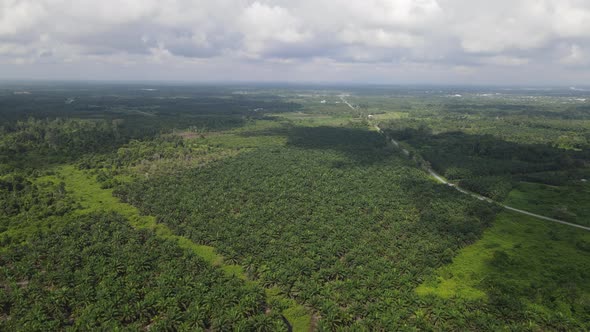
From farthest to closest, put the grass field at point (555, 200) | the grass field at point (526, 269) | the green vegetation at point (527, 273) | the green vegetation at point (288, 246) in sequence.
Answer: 1. the grass field at point (555, 200)
2. the grass field at point (526, 269)
3. the green vegetation at point (527, 273)
4. the green vegetation at point (288, 246)

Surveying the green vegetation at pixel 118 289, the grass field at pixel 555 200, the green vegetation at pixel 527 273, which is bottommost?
the green vegetation at pixel 527 273

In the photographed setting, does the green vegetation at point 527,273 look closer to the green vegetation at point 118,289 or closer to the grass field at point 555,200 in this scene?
the grass field at point 555,200

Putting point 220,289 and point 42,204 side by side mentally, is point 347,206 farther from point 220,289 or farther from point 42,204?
point 42,204

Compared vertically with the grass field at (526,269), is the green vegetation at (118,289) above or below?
above

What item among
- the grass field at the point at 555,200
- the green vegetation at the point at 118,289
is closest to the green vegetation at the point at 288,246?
the green vegetation at the point at 118,289

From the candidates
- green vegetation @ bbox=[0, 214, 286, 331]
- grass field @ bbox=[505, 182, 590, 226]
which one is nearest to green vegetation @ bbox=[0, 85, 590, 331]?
green vegetation @ bbox=[0, 214, 286, 331]

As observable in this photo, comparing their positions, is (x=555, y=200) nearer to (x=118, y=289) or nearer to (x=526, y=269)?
(x=526, y=269)

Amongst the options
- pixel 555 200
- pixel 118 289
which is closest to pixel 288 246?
pixel 118 289

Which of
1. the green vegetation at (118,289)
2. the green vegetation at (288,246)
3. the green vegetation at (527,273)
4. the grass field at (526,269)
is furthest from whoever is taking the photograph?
the grass field at (526,269)

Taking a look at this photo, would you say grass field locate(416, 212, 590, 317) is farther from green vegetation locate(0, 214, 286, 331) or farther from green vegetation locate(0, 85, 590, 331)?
green vegetation locate(0, 214, 286, 331)

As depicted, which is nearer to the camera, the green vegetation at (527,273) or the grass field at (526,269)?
the green vegetation at (527,273)

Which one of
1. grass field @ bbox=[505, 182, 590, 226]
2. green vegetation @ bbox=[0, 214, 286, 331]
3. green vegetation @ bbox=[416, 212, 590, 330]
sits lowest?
green vegetation @ bbox=[416, 212, 590, 330]
